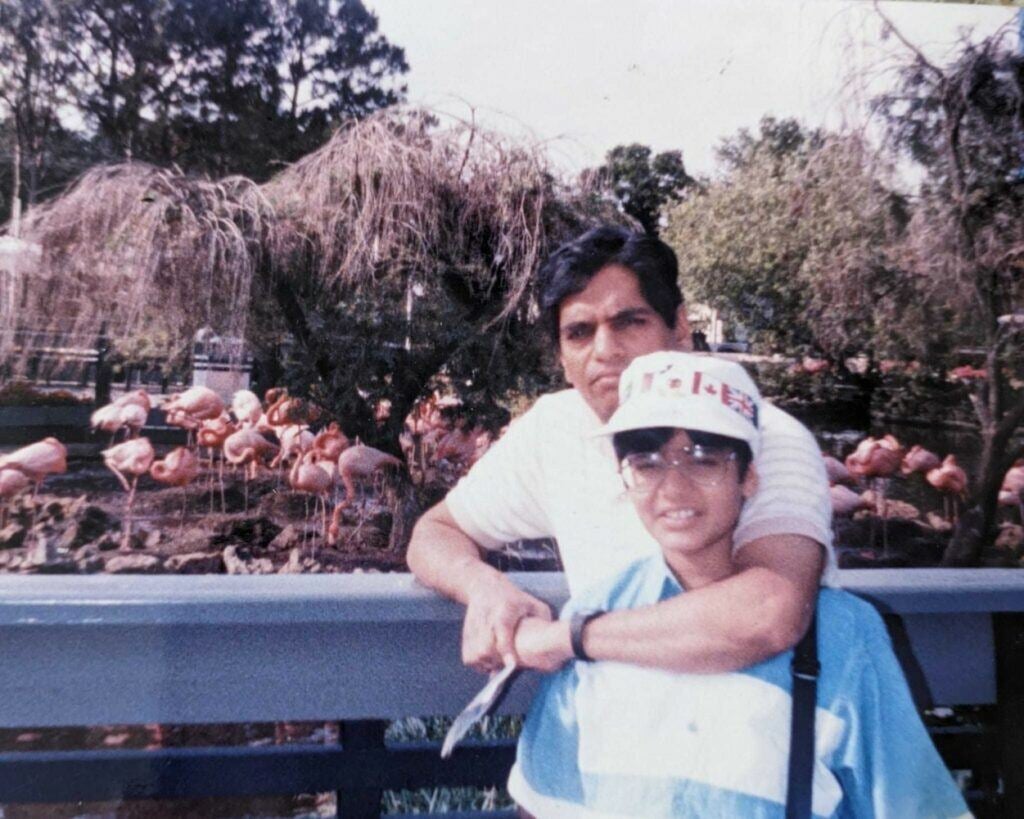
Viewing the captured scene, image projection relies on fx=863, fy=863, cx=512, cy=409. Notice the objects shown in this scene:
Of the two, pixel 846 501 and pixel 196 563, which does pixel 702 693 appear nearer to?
pixel 846 501

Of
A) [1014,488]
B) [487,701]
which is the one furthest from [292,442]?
[1014,488]

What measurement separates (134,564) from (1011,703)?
125 cm

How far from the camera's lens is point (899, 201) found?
136cm

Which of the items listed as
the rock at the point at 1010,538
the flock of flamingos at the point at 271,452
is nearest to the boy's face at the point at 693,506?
the flock of flamingos at the point at 271,452

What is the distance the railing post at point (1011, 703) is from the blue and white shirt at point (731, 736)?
1.44 ft

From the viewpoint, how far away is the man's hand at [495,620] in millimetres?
944

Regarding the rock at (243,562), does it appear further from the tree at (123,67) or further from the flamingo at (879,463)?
the flamingo at (879,463)

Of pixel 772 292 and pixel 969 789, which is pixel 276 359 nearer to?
pixel 772 292

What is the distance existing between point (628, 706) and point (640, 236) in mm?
544

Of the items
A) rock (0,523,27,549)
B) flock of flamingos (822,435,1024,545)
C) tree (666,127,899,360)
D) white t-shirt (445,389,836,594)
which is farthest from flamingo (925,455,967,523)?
rock (0,523,27,549)

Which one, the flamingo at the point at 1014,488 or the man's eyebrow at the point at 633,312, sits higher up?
the man's eyebrow at the point at 633,312

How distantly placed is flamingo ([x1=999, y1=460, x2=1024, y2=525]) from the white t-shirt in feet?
2.11

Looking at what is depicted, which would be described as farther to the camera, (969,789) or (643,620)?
(969,789)

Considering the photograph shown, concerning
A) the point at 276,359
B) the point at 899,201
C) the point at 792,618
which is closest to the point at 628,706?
the point at 792,618
